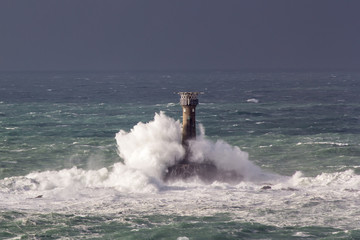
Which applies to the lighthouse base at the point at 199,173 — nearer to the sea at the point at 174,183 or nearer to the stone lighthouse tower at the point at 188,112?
the sea at the point at 174,183

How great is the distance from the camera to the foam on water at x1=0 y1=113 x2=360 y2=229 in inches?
1478

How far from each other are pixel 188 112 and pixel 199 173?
4.14 metres

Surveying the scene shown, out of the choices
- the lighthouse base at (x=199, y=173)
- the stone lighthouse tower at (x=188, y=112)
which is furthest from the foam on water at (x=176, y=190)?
the stone lighthouse tower at (x=188, y=112)

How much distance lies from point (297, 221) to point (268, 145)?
2490 cm

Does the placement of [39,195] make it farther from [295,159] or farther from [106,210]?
[295,159]

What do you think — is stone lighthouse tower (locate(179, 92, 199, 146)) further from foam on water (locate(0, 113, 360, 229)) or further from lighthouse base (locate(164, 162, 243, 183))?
lighthouse base (locate(164, 162, 243, 183))

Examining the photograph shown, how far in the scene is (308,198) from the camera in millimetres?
40031

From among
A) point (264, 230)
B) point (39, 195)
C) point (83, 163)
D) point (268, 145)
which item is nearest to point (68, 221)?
point (39, 195)

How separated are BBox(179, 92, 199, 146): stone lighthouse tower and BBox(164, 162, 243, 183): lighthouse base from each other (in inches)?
72.3

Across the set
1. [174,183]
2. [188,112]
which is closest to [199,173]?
[174,183]

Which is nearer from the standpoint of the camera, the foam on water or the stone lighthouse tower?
the foam on water

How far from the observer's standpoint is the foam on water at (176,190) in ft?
123

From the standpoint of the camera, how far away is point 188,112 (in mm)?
45250

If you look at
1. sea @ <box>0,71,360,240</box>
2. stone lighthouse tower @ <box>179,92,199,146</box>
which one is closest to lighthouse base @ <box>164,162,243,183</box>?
sea @ <box>0,71,360,240</box>
